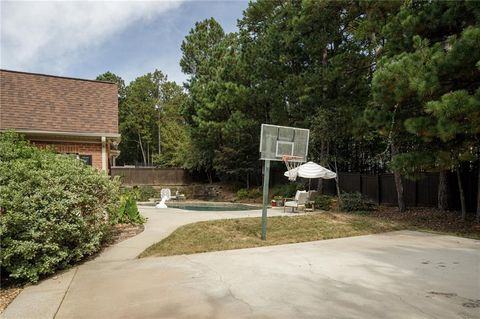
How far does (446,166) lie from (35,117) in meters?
11.8

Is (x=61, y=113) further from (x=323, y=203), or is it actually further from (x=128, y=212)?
(x=323, y=203)

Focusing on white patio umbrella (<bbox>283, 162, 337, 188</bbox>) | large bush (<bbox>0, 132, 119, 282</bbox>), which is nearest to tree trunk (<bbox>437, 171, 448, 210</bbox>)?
white patio umbrella (<bbox>283, 162, 337, 188</bbox>)

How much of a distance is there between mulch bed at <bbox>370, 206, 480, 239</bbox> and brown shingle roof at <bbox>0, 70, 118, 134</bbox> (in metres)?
9.91

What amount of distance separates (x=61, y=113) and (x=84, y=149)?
4.58 ft

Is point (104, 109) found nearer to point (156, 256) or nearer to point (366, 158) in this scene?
point (156, 256)

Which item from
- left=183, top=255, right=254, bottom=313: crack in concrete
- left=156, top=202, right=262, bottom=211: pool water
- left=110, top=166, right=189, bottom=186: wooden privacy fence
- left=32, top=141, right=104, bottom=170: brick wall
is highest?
left=32, top=141, right=104, bottom=170: brick wall

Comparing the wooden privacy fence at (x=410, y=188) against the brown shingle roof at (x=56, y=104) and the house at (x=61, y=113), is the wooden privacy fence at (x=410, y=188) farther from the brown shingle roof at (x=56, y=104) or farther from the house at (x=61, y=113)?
the brown shingle roof at (x=56, y=104)

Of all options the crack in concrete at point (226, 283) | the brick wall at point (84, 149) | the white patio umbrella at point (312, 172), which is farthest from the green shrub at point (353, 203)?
the crack in concrete at point (226, 283)

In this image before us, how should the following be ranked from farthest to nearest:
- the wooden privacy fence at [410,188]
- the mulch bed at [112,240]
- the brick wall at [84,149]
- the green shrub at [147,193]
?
the green shrub at [147,193], the wooden privacy fence at [410,188], the brick wall at [84,149], the mulch bed at [112,240]

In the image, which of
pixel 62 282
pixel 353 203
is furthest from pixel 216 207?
pixel 62 282

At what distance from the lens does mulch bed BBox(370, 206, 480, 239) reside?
1074 cm

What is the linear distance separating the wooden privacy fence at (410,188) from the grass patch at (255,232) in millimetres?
3744

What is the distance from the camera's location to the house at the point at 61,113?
444 inches

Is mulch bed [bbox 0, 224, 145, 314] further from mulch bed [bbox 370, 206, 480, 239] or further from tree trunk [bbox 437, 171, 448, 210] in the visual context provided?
tree trunk [bbox 437, 171, 448, 210]
